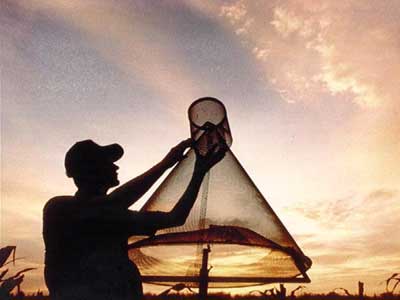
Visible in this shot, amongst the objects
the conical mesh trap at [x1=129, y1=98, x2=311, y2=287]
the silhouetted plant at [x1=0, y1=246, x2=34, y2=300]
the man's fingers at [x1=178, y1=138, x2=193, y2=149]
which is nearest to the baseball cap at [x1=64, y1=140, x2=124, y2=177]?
the man's fingers at [x1=178, y1=138, x2=193, y2=149]

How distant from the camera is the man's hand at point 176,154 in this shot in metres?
3.64

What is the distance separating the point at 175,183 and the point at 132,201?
0.64m

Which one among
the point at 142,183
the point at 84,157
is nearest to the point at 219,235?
the point at 142,183

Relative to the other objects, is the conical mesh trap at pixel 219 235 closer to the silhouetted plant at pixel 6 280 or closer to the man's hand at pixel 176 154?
the man's hand at pixel 176 154

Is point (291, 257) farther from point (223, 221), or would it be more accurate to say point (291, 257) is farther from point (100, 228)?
point (100, 228)

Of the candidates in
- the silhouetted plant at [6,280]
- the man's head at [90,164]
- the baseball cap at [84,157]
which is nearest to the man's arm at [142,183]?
the man's head at [90,164]

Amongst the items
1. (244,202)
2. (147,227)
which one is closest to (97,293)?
(147,227)

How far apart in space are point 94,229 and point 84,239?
9 centimetres

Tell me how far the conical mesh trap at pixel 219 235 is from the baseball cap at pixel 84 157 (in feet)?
2.42

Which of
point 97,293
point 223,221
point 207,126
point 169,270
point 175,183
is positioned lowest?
point 97,293

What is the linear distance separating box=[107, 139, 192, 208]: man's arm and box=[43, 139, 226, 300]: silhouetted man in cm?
1

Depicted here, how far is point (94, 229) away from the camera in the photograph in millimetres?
3098

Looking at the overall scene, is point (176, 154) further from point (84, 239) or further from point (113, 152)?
point (84, 239)

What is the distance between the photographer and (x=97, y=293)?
9.64 feet
